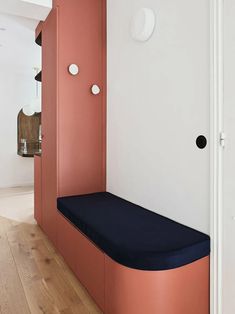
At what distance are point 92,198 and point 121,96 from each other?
0.97 meters

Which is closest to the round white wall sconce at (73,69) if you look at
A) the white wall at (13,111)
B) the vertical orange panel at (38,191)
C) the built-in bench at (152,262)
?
the vertical orange panel at (38,191)

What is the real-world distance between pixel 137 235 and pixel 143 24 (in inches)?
58.0

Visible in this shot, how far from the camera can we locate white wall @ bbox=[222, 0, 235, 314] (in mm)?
1287

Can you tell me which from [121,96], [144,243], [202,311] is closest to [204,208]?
[144,243]

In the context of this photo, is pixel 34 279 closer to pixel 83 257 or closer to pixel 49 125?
pixel 83 257

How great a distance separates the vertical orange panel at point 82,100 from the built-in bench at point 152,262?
2.89ft

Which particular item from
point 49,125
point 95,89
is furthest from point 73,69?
point 49,125

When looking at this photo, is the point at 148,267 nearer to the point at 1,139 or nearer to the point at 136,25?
the point at 136,25

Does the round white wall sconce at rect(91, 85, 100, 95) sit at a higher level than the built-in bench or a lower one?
higher

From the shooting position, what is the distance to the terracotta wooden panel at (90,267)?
155 centimetres

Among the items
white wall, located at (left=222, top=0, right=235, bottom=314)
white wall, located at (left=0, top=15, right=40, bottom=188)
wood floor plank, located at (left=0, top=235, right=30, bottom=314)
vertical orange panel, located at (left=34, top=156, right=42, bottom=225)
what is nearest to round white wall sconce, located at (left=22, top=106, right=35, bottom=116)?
white wall, located at (left=0, top=15, right=40, bottom=188)

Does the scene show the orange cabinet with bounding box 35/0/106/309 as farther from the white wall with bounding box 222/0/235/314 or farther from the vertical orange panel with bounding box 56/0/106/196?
the white wall with bounding box 222/0/235/314

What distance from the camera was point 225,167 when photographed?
4.38 ft

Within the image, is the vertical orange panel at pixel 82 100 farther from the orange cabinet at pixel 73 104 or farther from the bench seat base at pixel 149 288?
the bench seat base at pixel 149 288
